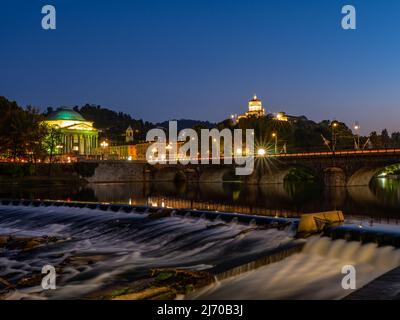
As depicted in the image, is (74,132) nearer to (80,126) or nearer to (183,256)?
(80,126)

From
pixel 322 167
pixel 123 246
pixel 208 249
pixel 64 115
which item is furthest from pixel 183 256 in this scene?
pixel 64 115

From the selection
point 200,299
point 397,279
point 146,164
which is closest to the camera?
point 397,279

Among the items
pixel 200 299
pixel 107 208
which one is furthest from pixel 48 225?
pixel 200 299

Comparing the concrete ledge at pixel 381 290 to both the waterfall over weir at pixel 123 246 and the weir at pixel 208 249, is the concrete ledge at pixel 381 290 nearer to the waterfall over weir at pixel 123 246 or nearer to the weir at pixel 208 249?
the weir at pixel 208 249

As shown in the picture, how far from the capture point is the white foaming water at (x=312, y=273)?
14.9m

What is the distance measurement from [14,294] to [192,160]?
311 feet

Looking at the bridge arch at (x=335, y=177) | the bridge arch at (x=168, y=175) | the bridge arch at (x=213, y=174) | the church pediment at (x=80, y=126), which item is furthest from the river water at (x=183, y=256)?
the church pediment at (x=80, y=126)

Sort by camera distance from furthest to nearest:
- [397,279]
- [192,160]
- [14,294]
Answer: [192,160] < [14,294] < [397,279]

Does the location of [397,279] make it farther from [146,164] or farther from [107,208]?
[146,164]

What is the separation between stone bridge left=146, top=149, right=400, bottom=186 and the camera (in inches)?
2974

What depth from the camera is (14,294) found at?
15.6 metres

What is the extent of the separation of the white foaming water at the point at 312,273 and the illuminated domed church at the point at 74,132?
132091 mm

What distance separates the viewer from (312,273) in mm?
17047

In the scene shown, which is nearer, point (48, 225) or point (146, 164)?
point (48, 225)
